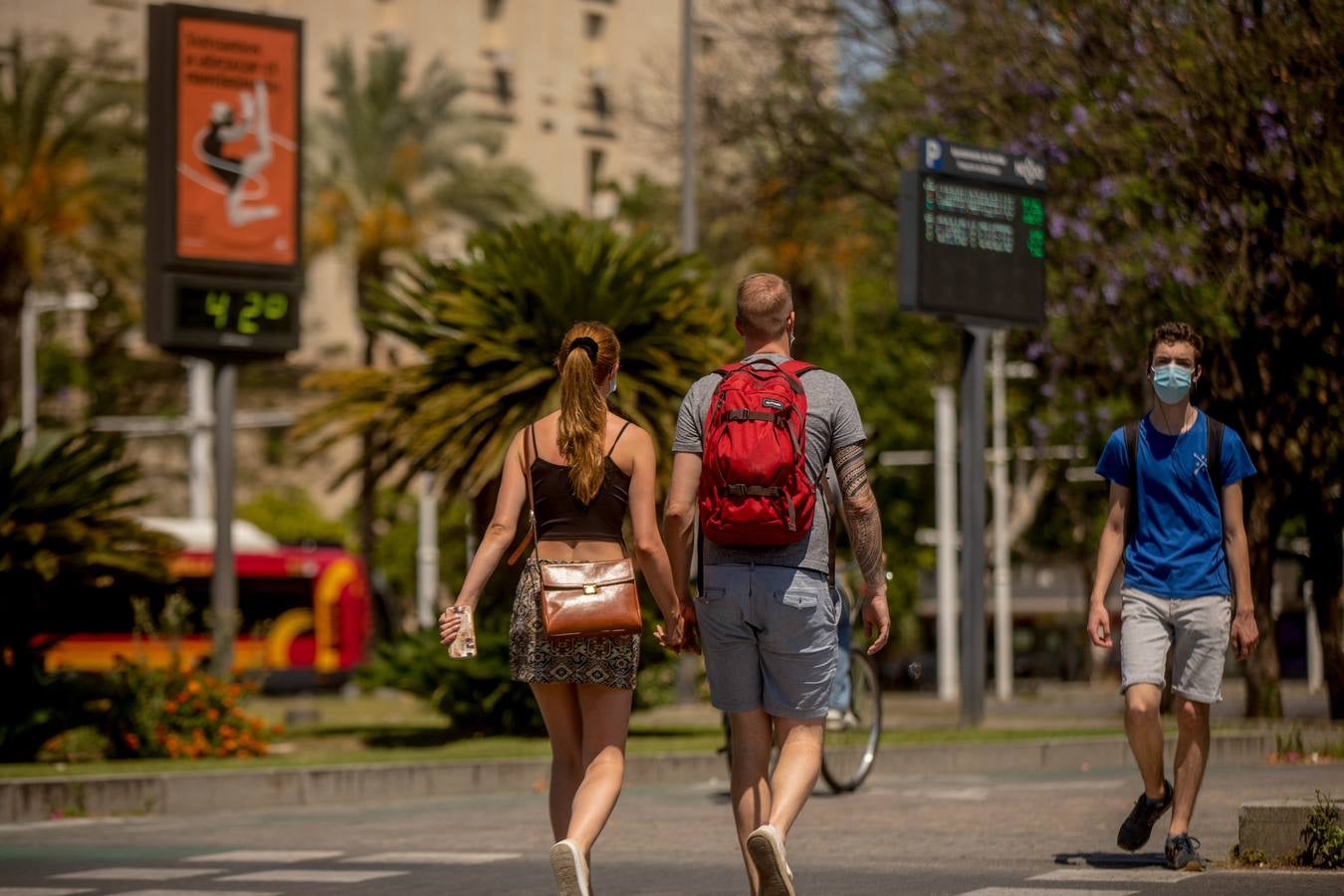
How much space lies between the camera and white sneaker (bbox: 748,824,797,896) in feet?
21.9

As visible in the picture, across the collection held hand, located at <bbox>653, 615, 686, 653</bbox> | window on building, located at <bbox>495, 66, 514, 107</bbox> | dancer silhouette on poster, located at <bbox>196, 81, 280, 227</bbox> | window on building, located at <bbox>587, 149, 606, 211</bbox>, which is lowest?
held hand, located at <bbox>653, 615, 686, 653</bbox>

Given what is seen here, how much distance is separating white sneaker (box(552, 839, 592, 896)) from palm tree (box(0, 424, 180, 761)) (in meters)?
9.46

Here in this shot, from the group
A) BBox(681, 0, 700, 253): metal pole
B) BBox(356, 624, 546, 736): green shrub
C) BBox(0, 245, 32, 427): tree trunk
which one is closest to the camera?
BBox(356, 624, 546, 736): green shrub

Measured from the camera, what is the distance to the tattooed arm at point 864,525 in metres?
7.15

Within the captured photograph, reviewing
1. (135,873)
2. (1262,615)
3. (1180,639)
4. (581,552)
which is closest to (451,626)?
(581,552)

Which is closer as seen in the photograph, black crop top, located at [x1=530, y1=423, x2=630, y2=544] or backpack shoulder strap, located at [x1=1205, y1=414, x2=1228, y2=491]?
black crop top, located at [x1=530, y1=423, x2=630, y2=544]

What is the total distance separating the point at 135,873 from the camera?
9977 mm

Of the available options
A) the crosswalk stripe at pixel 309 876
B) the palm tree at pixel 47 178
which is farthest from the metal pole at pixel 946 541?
the crosswalk stripe at pixel 309 876

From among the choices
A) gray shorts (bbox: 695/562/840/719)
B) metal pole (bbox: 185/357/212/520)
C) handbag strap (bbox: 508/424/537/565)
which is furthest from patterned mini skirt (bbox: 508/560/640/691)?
metal pole (bbox: 185/357/212/520)

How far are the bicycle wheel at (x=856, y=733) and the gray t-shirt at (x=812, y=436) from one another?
6025 millimetres

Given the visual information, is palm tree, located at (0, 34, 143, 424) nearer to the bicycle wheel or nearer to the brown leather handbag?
the bicycle wheel

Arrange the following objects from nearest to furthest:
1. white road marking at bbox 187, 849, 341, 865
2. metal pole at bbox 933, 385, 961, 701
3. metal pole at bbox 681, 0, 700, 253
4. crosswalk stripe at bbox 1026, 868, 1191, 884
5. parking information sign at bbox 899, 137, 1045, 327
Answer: crosswalk stripe at bbox 1026, 868, 1191, 884, white road marking at bbox 187, 849, 341, 865, parking information sign at bbox 899, 137, 1045, 327, metal pole at bbox 681, 0, 700, 253, metal pole at bbox 933, 385, 961, 701

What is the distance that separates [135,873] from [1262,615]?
12427mm

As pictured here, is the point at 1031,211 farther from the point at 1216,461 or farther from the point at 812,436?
the point at 812,436
